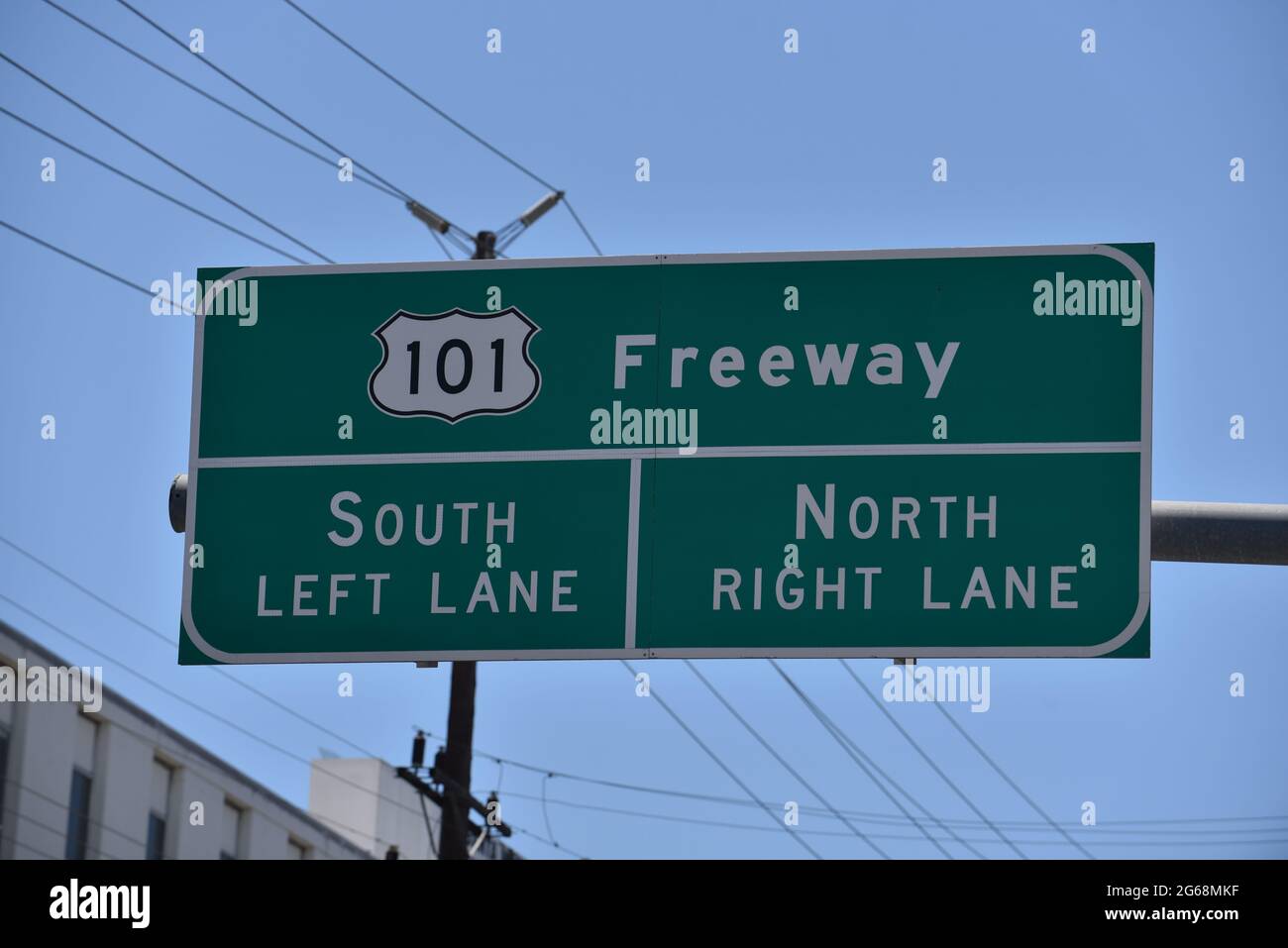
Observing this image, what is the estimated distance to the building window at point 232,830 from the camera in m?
41.3

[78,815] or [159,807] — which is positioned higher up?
[78,815]

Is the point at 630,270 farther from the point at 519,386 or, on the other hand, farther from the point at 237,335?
the point at 237,335

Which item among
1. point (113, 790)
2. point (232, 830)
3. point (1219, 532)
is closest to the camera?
point (1219, 532)

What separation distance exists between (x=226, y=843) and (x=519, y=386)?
3368 centimetres

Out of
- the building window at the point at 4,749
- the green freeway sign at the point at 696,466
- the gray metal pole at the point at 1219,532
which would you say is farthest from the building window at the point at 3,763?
the gray metal pole at the point at 1219,532

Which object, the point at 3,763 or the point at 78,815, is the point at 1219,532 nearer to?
the point at 3,763

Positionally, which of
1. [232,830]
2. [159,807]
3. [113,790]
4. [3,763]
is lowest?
[232,830]

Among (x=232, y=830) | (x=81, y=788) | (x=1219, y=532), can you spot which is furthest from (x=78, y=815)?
(x=1219, y=532)

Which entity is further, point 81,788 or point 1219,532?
point 81,788

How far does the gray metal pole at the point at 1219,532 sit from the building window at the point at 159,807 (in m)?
31.7

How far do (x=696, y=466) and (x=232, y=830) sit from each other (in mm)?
34061

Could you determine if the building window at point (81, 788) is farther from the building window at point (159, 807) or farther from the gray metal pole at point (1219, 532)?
the gray metal pole at point (1219, 532)

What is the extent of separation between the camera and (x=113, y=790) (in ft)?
121

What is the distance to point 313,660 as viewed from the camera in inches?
352
